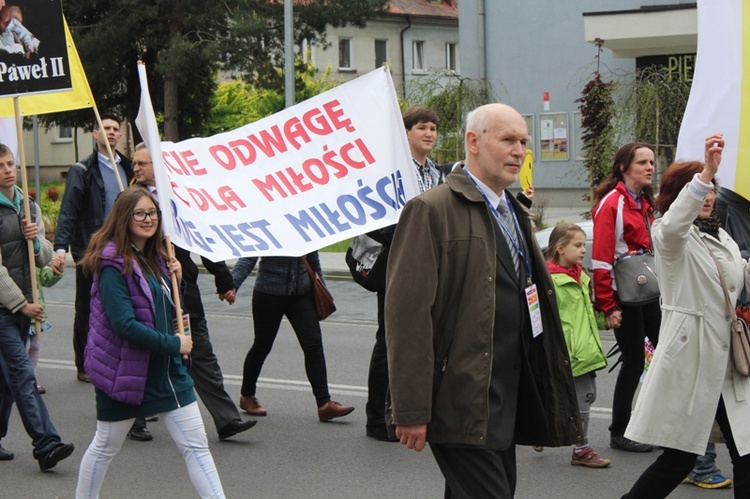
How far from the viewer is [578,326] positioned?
21.2ft

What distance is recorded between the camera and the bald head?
3957 millimetres

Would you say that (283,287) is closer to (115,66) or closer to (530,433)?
(530,433)

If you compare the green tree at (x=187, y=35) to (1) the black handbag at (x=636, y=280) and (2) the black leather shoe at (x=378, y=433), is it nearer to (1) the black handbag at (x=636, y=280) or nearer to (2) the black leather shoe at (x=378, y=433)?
(2) the black leather shoe at (x=378, y=433)

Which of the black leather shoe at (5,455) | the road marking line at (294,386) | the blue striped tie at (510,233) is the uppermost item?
the blue striped tie at (510,233)

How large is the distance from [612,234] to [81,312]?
12.6 ft

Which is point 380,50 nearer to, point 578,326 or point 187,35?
point 187,35

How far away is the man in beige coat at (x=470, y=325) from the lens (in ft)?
12.5

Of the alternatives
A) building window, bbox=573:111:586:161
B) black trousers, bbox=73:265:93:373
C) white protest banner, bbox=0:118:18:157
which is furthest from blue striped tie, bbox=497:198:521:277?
building window, bbox=573:111:586:161

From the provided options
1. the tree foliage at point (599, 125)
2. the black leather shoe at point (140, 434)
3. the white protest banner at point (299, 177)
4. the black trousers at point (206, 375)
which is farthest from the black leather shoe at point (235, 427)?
the tree foliage at point (599, 125)

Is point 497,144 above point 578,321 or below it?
above

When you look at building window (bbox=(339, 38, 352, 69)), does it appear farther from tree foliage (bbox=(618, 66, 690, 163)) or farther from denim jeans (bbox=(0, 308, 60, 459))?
denim jeans (bbox=(0, 308, 60, 459))

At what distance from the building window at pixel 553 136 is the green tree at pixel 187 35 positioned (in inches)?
229

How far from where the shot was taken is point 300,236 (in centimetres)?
655

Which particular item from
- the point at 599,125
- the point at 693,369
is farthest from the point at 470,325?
the point at 599,125
